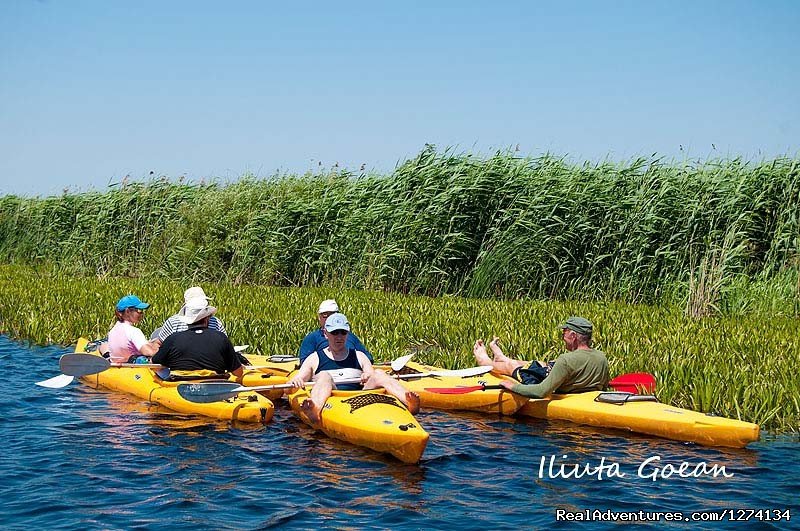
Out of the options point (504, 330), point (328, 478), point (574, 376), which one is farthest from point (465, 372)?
point (328, 478)

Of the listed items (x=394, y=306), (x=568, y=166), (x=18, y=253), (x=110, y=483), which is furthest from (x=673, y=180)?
(x=18, y=253)

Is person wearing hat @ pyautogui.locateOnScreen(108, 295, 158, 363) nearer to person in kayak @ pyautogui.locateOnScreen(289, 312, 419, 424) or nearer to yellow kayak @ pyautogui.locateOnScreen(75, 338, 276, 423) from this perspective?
yellow kayak @ pyautogui.locateOnScreen(75, 338, 276, 423)

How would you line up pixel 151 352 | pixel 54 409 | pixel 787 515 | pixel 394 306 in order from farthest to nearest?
pixel 394 306 < pixel 151 352 < pixel 54 409 < pixel 787 515

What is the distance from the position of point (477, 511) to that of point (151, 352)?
18.4 ft

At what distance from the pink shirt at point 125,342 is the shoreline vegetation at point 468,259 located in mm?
2630

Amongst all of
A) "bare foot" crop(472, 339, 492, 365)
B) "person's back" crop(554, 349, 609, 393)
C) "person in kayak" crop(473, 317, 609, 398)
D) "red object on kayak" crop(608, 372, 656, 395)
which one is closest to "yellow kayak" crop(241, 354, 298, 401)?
"bare foot" crop(472, 339, 492, 365)

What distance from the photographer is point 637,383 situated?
9.84 meters

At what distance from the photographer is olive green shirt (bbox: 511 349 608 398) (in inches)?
379

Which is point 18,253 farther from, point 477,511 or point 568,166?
point 477,511

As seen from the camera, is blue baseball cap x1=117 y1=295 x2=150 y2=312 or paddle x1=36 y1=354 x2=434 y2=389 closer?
paddle x1=36 y1=354 x2=434 y2=389

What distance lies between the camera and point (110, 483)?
23.5 ft

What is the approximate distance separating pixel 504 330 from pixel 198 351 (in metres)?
5.06

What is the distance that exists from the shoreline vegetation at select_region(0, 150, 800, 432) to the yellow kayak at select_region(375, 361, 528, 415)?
1.49 metres

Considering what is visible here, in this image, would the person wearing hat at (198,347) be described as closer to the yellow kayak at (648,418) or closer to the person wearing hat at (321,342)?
the person wearing hat at (321,342)
